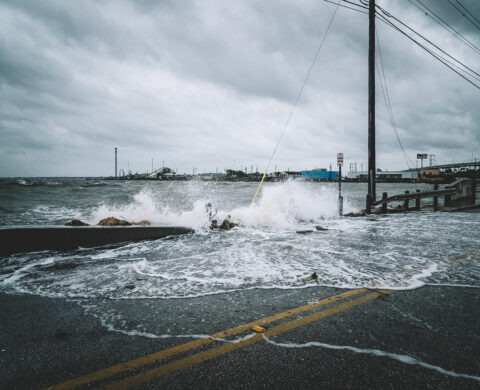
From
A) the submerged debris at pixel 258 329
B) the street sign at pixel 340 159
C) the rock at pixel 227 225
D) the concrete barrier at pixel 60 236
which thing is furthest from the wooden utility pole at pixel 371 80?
the submerged debris at pixel 258 329

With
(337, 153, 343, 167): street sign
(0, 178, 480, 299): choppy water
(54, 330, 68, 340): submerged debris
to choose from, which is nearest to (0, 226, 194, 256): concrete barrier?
(0, 178, 480, 299): choppy water

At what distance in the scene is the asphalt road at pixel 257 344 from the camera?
1.90m

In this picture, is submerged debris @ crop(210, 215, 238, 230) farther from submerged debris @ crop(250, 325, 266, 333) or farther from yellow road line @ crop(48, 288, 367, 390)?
submerged debris @ crop(250, 325, 266, 333)

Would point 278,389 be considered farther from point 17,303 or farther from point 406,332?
point 17,303

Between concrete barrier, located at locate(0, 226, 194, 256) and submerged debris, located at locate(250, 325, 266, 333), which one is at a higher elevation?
concrete barrier, located at locate(0, 226, 194, 256)

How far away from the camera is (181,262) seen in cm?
519

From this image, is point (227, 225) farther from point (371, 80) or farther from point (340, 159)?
point (371, 80)

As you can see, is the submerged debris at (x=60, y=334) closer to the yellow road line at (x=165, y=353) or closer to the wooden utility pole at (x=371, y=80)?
the yellow road line at (x=165, y=353)

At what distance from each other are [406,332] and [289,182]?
39.6 ft

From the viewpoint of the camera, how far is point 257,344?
2326 millimetres

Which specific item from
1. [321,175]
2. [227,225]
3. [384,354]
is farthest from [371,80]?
[321,175]

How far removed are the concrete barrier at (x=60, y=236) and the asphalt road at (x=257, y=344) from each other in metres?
3.27

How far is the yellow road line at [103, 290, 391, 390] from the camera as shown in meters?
1.89

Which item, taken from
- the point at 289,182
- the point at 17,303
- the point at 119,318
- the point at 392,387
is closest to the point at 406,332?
the point at 392,387
